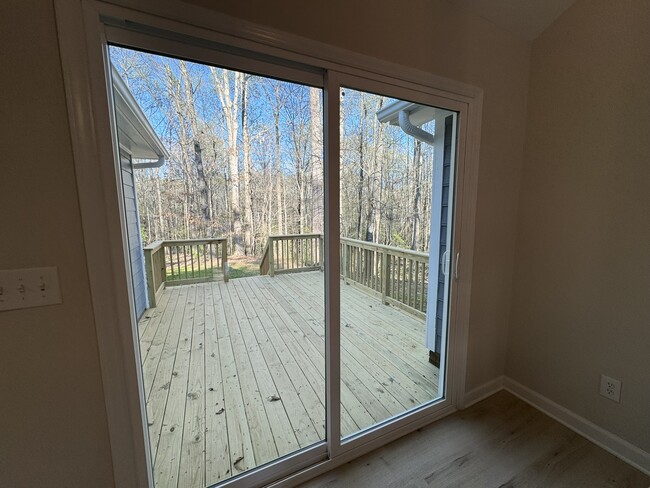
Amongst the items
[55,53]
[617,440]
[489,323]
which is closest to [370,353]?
[489,323]

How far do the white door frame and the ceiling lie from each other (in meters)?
0.46

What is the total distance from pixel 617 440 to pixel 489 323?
2.67 ft

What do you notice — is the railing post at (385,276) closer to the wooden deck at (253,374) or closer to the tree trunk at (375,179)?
the wooden deck at (253,374)

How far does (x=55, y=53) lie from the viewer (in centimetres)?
79

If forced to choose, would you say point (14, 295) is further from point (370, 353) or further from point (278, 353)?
point (370, 353)

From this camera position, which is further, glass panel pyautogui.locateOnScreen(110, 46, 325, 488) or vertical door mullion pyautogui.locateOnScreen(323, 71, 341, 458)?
glass panel pyautogui.locateOnScreen(110, 46, 325, 488)

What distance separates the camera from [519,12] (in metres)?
1.55

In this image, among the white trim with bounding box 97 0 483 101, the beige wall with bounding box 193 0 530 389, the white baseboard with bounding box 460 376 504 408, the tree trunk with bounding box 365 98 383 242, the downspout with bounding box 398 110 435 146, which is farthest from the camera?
the tree trunk with bounding box 365 98 383 242

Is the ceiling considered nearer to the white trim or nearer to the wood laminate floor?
the white trim

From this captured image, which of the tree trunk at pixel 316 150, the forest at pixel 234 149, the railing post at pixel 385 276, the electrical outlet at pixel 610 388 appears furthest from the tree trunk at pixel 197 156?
the electrical outlet at pixel 610 388

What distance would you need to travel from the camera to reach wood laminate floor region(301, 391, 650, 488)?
52.6 inches

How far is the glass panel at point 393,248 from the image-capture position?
194 centimetres

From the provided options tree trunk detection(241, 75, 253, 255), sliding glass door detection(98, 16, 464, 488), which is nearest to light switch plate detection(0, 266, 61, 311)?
sliding glass door detection(98, 16, 464, 488)

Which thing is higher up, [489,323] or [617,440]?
[489,323]
